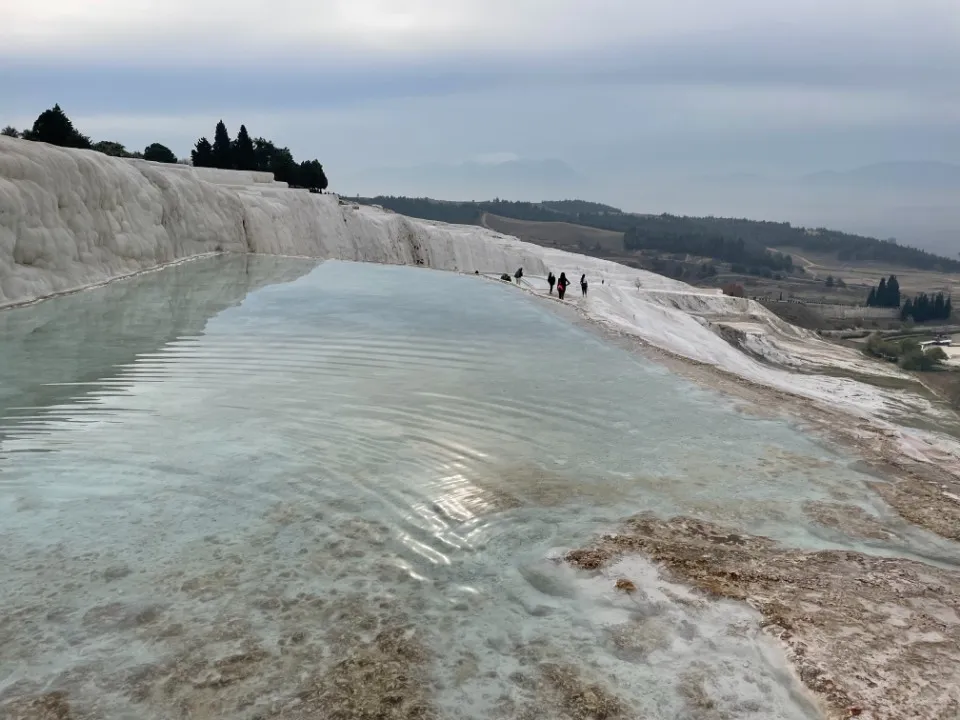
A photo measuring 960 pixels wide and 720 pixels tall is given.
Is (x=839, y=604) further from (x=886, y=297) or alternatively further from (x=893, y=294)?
(x=893, y=294)

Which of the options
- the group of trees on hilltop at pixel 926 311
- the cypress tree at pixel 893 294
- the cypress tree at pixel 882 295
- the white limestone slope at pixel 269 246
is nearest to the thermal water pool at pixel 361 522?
the white limestone slope at pixel 269 246

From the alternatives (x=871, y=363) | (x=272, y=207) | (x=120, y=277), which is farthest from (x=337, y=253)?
(x=871, y=363)

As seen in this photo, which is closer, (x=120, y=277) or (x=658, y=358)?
(x=658, y=358)

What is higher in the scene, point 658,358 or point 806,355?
point 658,358

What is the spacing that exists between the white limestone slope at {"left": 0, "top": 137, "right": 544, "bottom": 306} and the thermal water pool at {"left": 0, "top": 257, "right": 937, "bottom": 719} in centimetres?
492

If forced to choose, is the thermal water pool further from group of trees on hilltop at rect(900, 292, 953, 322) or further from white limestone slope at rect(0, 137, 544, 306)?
group of trees on hilltop at rect(900, 292, 953, 322)

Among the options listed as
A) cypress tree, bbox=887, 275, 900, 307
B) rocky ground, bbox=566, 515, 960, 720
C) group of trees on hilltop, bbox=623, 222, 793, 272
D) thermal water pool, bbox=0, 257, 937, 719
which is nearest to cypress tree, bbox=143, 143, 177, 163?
thermal water pool, bbox=0, 257, 937, 719

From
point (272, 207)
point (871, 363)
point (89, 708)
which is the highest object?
point (272, 207)

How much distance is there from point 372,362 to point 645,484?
15.8 ft

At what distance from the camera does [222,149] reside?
4212 centimetres

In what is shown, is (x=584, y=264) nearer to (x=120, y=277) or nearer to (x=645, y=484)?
(x=120, y=277)

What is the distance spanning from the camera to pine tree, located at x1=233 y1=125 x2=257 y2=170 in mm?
42562

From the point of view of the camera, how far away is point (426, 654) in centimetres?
381

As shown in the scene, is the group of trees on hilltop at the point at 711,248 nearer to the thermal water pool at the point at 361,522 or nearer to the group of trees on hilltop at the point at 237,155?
the group of trees on hilltop at the point at 237,155
